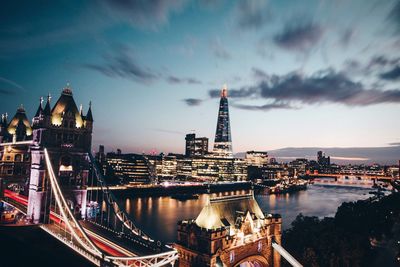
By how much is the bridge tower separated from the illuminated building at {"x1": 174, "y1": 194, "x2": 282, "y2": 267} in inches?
989

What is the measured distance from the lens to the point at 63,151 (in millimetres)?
45062

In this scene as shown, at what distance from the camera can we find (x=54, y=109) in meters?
45.8

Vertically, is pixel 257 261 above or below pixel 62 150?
below

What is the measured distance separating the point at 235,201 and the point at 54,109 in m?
32.4

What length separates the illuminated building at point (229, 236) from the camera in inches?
961

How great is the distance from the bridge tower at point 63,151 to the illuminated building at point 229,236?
25.1 meters

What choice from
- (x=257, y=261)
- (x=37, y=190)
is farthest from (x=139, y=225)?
(x=257, y=261)

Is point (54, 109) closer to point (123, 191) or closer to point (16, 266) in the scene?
point (16, 266)

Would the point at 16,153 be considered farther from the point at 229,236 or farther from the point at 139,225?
the point at 229,236

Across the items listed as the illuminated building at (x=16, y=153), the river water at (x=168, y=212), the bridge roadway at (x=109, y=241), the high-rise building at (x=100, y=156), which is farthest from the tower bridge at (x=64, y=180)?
the high-rise building at (x=100, y=156)

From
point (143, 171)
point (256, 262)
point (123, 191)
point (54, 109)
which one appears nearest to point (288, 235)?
point (256, 262)

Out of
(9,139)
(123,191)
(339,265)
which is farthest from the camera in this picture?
(123,191)

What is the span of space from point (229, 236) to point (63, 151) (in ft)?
101

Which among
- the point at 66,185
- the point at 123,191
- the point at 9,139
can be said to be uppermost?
the point at 9,139
